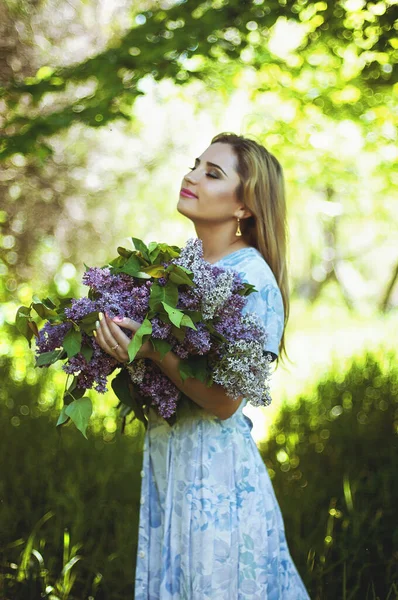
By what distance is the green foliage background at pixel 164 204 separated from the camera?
3.28 meters

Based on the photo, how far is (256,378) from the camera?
189 centimetres

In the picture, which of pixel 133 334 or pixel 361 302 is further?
pixel 361 302

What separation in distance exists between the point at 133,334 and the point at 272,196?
0.87 m

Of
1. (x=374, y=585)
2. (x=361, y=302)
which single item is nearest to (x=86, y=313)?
(x=374, y=585)

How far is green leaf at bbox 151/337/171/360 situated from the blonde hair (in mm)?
685

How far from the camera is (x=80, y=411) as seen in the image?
1783mm

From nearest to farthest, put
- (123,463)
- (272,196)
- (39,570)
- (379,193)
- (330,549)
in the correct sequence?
(272,196) < (39,570) < (330,549) < (123,463) < (379,193)

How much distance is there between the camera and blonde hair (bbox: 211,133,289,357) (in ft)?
7.82

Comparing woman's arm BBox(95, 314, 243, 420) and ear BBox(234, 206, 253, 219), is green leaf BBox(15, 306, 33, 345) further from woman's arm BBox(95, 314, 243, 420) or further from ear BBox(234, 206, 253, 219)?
ear BBox(234, 206, 253, 219)

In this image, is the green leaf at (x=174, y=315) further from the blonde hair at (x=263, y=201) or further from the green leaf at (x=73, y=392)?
the blonde hair at (x=263, y=201)

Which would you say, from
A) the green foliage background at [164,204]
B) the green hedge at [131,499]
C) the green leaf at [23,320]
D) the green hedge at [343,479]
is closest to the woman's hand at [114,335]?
the green leaf at [23,320]

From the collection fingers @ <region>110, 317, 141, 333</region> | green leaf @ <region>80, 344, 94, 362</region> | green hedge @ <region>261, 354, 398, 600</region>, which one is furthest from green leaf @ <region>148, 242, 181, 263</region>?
green hedge @ <region>261, 354, 398, 600</region>

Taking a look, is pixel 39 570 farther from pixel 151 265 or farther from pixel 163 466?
pixel 151 265

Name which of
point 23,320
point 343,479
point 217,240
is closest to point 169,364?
point 23,320
